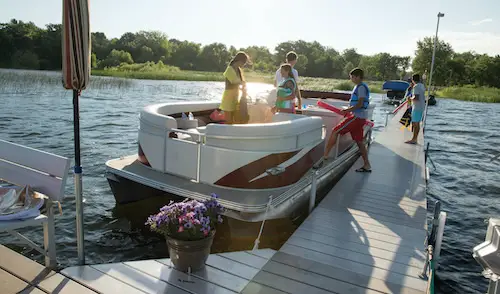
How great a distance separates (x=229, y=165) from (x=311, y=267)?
1.56 meters

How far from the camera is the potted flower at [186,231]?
315cm

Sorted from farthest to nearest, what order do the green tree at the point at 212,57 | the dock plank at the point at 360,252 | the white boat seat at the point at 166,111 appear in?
the green tree at the point at 212,57, the white boat seat at the point at 166,111, the dock plank at the point at 360,252

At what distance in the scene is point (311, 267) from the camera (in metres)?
3.66

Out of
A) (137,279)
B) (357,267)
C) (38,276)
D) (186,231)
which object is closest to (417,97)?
(357,267)

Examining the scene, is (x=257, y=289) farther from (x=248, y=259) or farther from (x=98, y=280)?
(x=98, y=280)

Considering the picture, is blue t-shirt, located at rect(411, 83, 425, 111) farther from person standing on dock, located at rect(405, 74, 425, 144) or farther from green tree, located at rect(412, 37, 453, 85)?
green tree, located at rect(412, 37, 453, 85)

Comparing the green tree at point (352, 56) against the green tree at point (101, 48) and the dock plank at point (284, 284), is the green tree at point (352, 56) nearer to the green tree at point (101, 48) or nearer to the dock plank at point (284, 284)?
the green tree at point (101, 48)

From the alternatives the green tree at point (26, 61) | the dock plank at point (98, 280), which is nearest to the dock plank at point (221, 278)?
the dock plank at point (98, 280)

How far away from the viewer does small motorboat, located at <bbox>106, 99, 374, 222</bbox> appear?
15.0 feet

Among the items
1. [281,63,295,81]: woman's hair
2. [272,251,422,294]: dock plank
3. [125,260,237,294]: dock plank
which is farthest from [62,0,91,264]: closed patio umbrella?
[281,63,295,81]: woman's hair

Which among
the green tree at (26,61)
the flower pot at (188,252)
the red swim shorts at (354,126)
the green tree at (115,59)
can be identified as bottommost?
the flower pot at (188,252)

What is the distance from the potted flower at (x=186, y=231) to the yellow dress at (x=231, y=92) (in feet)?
8.80

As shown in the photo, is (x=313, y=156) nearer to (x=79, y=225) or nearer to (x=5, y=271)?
(x=79, y=225)

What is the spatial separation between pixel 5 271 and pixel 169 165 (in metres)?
2.31
